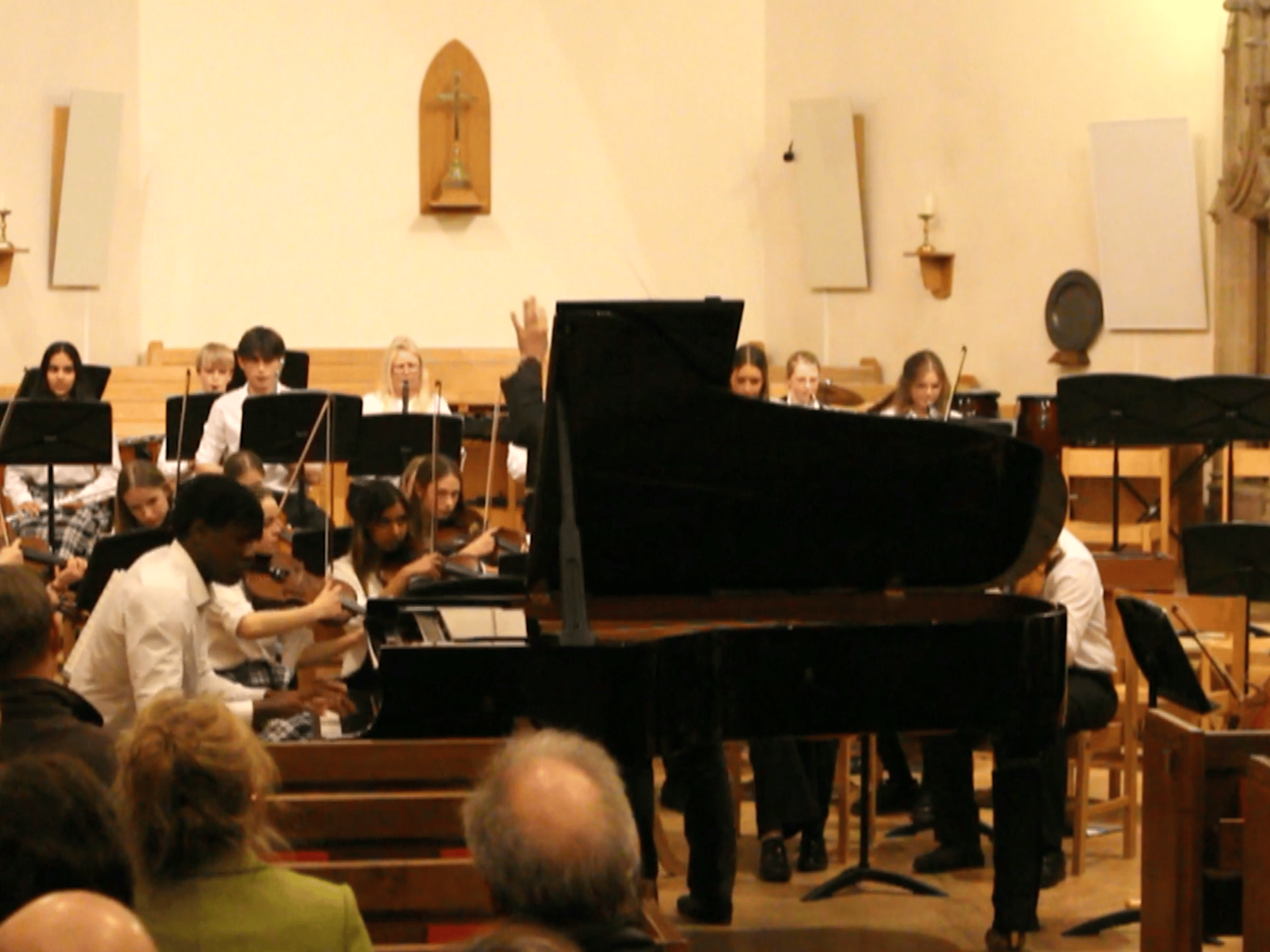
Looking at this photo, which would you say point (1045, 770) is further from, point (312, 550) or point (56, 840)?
point (56, 840)

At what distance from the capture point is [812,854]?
201 inches

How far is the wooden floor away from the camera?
4430 mm

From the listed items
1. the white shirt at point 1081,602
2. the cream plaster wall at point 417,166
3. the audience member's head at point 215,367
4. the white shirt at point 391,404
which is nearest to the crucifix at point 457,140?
the cream plaster wall at point 417,166

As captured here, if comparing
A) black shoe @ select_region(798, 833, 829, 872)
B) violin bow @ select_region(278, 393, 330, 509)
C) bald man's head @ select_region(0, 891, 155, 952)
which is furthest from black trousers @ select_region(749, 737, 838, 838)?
bald man's head @ select_region(0, 891, 155, 952)

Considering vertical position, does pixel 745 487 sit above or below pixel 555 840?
above

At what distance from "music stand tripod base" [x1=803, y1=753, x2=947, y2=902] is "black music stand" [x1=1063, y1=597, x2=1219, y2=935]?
18.1 inches

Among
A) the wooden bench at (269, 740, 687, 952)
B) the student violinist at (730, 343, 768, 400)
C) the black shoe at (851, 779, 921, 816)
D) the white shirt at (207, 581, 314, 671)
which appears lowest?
the black shoe at (851, 779, 921, 816)

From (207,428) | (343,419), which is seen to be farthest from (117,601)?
(207,428)

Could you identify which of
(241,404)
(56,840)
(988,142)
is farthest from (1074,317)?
(56,840)

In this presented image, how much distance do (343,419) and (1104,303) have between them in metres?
4.63

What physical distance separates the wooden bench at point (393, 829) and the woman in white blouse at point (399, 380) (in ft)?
15.2

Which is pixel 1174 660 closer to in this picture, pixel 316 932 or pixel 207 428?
pixel 316 932

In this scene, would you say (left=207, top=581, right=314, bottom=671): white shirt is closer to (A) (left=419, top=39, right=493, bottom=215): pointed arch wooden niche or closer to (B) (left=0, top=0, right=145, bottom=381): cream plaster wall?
(B) (left=0, top=0, right=145, bottom=381): cream plaster wall

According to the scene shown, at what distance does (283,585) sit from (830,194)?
23.6 feet
